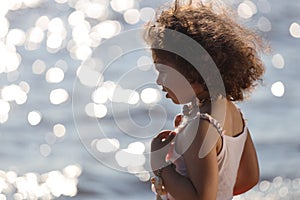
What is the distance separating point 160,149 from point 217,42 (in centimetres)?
32

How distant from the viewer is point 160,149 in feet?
8.53

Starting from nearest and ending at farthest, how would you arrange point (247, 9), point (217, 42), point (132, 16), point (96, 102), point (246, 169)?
point (217, 42) < point (246, 169) < point (96, 102) < point (247, 9) < point (132, 16)

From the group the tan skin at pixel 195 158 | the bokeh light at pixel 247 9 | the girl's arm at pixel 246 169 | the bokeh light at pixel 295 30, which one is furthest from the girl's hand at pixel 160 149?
the bokeh light at pixel 247 9

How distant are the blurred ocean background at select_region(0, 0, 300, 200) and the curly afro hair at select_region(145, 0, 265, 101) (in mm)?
748

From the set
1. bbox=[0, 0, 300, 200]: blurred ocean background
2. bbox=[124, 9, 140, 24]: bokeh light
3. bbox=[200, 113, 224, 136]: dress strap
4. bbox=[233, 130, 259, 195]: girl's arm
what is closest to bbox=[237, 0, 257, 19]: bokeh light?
bbox=[0, 0, 300, 200]: blurred ocean background

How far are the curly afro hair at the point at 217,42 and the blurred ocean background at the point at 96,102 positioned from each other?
748mm

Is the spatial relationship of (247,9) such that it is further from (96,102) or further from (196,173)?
(196,173)

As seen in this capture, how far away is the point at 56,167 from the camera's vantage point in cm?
556

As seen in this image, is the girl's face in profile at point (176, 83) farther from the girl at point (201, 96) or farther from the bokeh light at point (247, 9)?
the bokeh light at point (247, 9)

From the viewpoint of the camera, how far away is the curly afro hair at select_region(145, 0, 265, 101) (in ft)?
8.62

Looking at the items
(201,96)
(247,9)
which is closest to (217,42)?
(201,96)

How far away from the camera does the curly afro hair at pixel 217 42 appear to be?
2.63 metres

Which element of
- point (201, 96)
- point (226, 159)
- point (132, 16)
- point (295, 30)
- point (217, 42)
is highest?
point (217, 42)

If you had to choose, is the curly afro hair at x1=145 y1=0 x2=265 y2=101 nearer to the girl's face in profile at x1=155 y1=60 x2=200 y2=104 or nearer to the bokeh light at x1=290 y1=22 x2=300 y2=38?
the girl's face in profile at x1=155 y1=60 x2=200 y2=104
